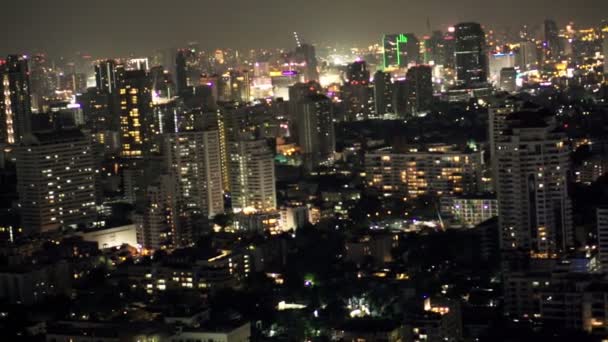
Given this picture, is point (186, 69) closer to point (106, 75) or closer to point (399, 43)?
point (106, 75)

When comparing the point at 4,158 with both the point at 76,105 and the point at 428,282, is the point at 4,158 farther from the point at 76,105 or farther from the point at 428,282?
the point at 428,282

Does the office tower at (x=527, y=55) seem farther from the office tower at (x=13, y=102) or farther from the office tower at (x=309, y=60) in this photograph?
the office tower at (x=13, y=102)

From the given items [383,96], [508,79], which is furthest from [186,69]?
[508,79]

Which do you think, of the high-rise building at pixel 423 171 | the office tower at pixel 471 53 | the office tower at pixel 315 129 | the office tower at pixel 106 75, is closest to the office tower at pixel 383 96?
the office tower at pixel 471 53

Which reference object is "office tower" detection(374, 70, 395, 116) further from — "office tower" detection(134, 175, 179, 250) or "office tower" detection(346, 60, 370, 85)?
"office tower" detection(134, 175, 179, 250)

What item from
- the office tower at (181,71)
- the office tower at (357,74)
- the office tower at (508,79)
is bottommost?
the office tower at (508,79)

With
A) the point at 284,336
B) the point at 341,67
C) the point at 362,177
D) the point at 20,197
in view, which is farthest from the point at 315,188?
the point at 341,67
